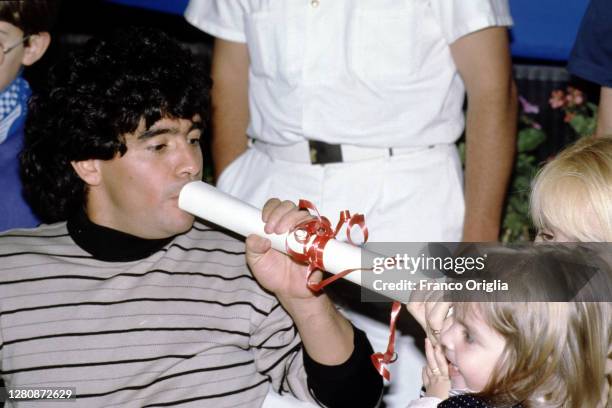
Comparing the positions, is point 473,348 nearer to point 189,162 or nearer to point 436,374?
point 436,374

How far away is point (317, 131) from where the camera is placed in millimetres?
2168

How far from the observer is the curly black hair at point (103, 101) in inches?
74.5

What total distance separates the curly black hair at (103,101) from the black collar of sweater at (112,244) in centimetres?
11

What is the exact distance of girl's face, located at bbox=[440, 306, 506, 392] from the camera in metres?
1.39

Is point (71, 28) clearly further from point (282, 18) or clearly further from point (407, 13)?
point (407, 13)

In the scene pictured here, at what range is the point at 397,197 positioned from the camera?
2178 mm

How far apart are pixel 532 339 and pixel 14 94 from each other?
62.6 inches

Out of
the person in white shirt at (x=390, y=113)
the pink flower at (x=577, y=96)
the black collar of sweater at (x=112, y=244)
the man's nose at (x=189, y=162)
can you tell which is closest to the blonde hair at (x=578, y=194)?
the person in white shirt at (x=390, y=113)

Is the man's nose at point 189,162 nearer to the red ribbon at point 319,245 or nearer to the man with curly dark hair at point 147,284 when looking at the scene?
the man with curly dark hair at point 147,284

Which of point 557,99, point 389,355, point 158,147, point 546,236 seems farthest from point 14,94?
point 557,99

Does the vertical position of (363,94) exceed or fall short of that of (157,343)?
it exceeds it

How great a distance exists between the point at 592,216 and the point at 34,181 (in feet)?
4.27

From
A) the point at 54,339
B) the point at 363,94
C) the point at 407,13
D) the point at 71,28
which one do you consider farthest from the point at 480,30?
the point at 71,28

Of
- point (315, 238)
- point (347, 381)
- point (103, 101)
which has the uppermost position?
point (103, 101)
